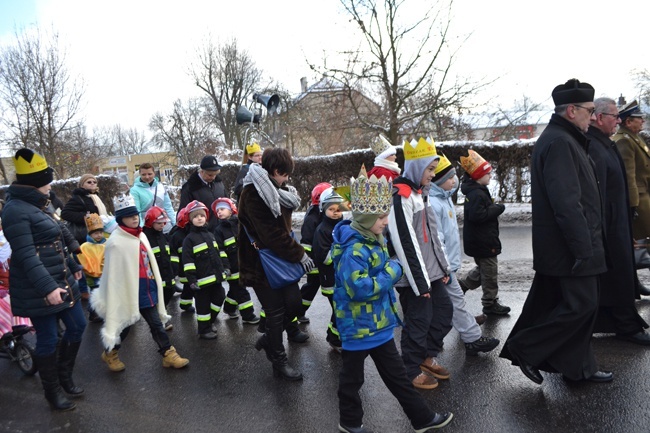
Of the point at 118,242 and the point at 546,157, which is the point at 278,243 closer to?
the point at 118,242

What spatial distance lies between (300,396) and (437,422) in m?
1.20

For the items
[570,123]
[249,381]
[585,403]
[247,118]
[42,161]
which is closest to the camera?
[585,403]

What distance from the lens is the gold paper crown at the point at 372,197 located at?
10.6 feet

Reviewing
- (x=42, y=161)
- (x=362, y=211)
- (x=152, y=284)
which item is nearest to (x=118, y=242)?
(x=152, y=284)

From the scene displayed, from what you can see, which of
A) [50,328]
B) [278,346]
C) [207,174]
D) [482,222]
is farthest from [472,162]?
[50,328]

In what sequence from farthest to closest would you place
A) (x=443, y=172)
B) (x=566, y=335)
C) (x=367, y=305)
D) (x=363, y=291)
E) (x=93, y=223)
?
1. (x=93, y=223)
2. (x=443, y=172)
3. (x=566, y=335)
4. (x=367, y=305)
5. (x=363, y=291)

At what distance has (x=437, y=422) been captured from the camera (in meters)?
3.37

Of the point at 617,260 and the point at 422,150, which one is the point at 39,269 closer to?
the point at 422,150

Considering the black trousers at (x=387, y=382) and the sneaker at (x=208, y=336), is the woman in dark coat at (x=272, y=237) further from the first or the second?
the sneaker at (x=208, y=336)

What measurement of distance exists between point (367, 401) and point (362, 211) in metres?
1.63

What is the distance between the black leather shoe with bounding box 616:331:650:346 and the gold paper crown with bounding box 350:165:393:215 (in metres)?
2.92

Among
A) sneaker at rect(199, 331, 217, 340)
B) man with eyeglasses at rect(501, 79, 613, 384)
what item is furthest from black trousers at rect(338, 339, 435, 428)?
sneaker at rect(199, 331, 217, 340)

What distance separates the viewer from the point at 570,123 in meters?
3.86

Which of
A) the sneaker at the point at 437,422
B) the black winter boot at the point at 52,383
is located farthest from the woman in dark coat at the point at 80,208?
the sneaker at the point at 437,422
